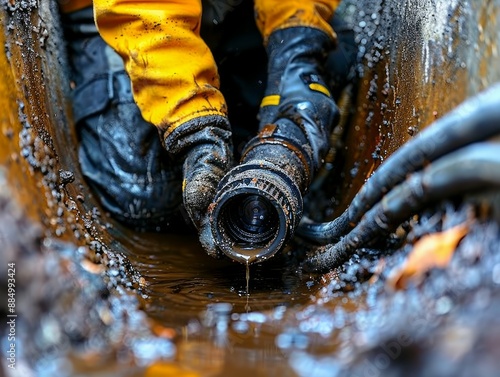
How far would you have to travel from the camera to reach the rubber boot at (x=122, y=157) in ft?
8.44

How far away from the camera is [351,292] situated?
1.57 m

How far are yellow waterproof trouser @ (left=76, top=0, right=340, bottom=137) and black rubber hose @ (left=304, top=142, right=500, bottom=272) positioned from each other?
769 mm

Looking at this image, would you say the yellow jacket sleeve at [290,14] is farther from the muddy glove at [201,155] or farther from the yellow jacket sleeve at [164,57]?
the muddy glove at [201,155]

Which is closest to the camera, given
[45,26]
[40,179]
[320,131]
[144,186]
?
[40,179]

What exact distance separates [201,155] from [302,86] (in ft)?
1.75

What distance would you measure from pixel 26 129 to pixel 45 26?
0.85 metres

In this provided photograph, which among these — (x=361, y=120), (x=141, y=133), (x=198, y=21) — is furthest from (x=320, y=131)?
(x=141, y=133)

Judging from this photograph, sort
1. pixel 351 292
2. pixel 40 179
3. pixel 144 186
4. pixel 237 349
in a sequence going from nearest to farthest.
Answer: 1. pixel 237 349
2. pixel 351 292
3. pixel 40 179
4. pixel 144 186

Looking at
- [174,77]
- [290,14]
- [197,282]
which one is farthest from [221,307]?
[290,14]

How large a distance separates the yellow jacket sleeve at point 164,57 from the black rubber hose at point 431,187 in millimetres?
769

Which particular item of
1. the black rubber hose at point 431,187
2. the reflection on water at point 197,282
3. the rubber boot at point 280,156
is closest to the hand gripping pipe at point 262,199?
the rubber boot at point 280,156

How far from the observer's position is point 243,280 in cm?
201

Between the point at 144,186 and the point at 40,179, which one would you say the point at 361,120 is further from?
the point at 40,179

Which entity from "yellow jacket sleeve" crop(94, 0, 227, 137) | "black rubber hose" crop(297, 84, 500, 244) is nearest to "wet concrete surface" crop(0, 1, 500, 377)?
"black rubber hose" crop(297, 84, 500, 244)
